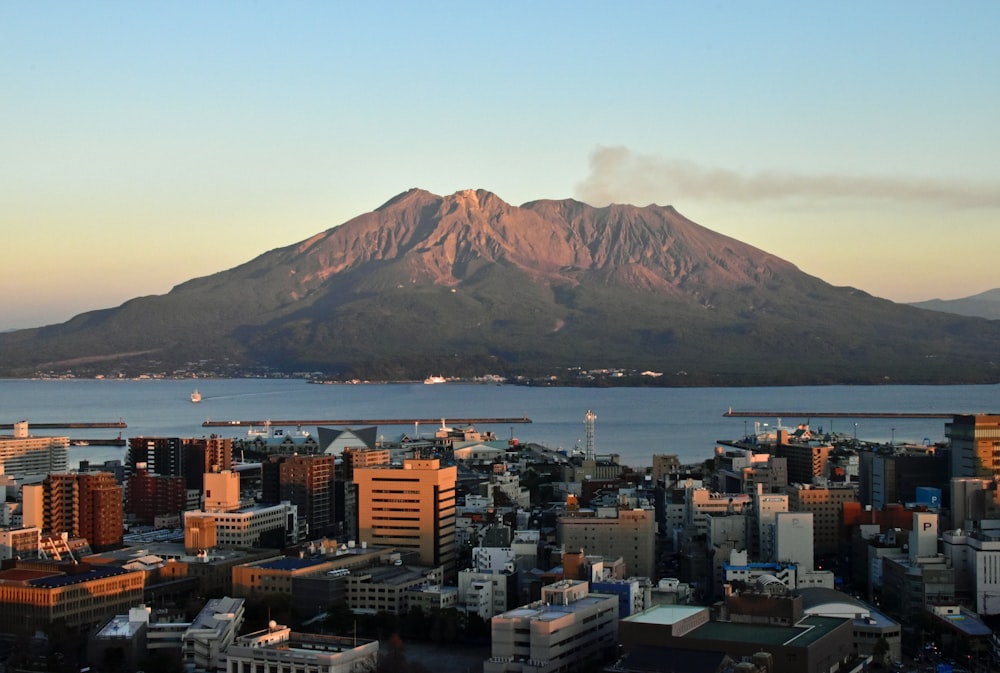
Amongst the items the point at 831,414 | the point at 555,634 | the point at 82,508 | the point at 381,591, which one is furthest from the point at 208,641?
the point at 831,414

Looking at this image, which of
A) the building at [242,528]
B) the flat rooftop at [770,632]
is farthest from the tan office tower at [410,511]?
the flat rooftop at [770,632]

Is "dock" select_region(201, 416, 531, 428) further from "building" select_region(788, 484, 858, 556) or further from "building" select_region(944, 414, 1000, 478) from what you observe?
"building" select_region(788, 484, 858, 556)

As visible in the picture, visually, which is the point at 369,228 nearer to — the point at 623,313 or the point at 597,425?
the point at 623,313

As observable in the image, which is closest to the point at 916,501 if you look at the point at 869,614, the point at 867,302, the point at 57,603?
the point at 869,614

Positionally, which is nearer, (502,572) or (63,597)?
(63,597)

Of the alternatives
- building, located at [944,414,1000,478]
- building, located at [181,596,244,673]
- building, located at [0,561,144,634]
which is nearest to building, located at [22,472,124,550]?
building, located at [0,561,144,634]

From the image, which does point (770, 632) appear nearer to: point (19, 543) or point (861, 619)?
point (861, 619)
